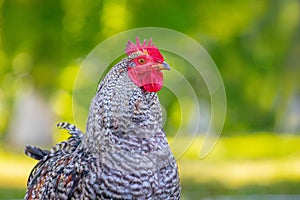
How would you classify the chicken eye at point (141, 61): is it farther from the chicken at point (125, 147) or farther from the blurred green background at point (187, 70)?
the blurred green background at point (187, 70)

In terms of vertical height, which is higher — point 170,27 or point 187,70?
point 187,70

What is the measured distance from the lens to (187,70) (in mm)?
19000

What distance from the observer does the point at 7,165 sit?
714 inches

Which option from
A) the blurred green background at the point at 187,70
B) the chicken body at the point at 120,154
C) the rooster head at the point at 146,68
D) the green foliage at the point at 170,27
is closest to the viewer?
the chicken body at the point at 120,154

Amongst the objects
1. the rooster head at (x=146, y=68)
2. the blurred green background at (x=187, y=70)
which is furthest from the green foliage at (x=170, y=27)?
the rooster head at (x=146, y=68)

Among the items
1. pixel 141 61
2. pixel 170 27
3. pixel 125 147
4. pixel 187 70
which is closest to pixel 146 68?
pixel 141 61

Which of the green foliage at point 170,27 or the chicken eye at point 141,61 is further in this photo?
the green foliage at point 170,27

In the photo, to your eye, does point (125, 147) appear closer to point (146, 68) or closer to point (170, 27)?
point (146, 68)

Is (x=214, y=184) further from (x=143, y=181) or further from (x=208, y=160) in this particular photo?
(x=143, y=181)

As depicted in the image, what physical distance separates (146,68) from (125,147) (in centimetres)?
58

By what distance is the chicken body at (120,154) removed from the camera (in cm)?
567

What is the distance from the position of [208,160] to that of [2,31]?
17.1 ft

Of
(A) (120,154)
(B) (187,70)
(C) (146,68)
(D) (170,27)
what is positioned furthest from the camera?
(B) (187,70)

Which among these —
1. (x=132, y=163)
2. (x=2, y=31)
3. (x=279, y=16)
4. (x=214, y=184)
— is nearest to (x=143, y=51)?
(x=132, y=163)
